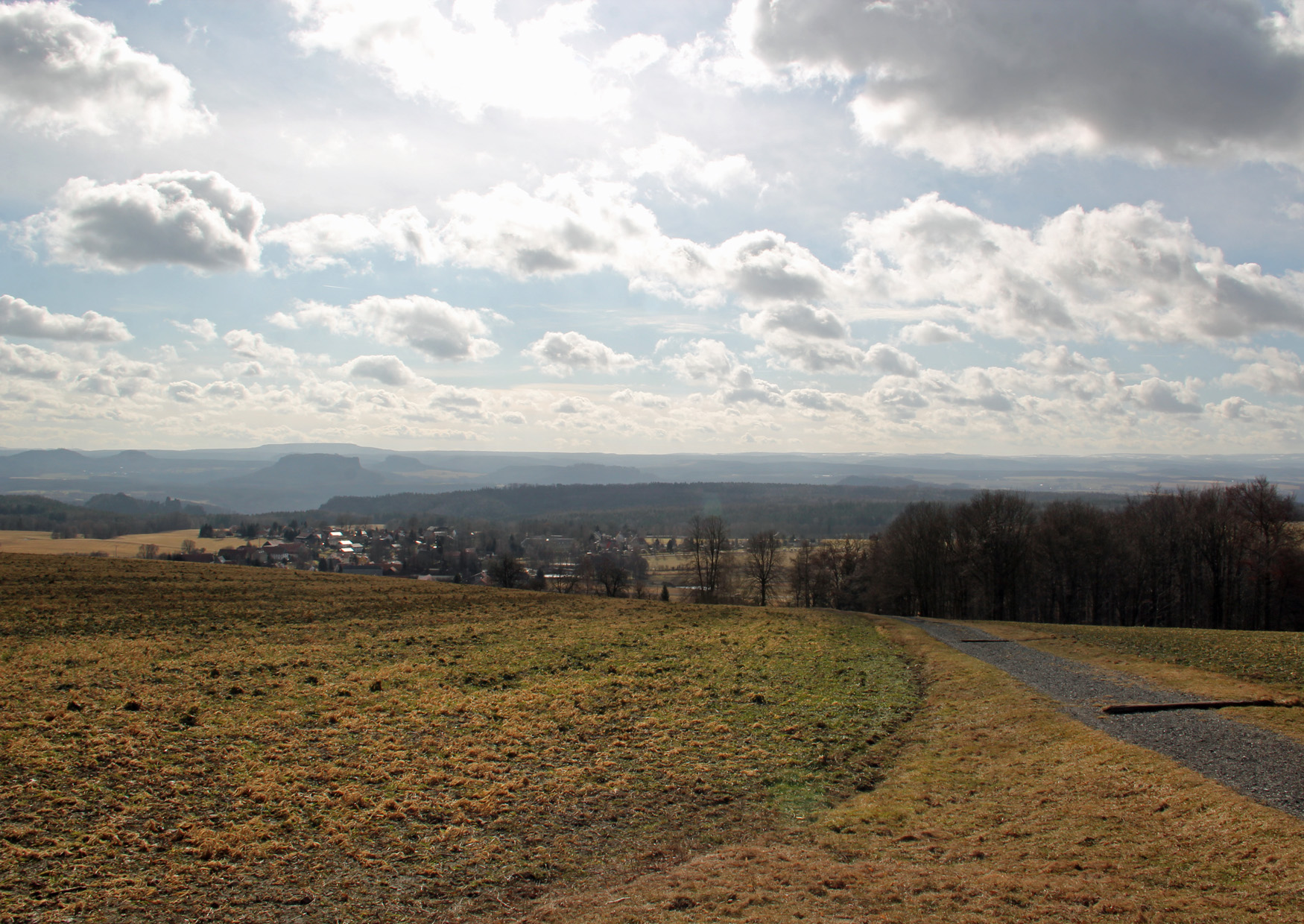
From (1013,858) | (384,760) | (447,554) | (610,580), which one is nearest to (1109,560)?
(610,580)

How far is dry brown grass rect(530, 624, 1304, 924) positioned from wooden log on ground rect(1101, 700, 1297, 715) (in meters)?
3.88

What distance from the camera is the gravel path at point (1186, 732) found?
1030cm

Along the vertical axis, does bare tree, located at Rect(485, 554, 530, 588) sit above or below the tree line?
below

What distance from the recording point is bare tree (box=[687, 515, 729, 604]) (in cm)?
6431

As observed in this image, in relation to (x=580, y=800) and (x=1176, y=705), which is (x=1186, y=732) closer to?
(x=1176, y=705)

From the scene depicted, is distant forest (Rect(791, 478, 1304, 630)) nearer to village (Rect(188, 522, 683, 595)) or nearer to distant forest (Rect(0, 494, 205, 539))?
village (Rect(188, 522, 683, 595))

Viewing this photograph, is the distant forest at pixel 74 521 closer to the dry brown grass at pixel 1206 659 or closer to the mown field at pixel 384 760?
the mown field at pixel 384 760

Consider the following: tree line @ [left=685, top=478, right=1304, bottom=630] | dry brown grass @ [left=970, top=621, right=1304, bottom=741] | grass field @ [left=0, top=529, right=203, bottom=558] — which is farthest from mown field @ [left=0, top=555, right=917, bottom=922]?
grass field @ [left=0, top=529, right=203, bottom=558]

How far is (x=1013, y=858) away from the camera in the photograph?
324 inches

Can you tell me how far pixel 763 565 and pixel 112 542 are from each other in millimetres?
111178

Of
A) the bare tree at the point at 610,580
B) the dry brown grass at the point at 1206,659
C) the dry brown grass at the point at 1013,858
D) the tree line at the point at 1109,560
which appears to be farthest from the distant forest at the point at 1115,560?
the dry brown grass at the point at 1013,858

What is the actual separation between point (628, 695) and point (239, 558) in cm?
9342

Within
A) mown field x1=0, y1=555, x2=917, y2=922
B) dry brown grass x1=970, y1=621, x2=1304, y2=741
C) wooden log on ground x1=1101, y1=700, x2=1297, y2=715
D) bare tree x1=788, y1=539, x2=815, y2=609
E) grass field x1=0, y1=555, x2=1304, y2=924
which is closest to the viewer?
grass field x1=0, y1=555, x2=1304, y2=924

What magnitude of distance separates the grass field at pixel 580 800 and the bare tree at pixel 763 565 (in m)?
43.8
